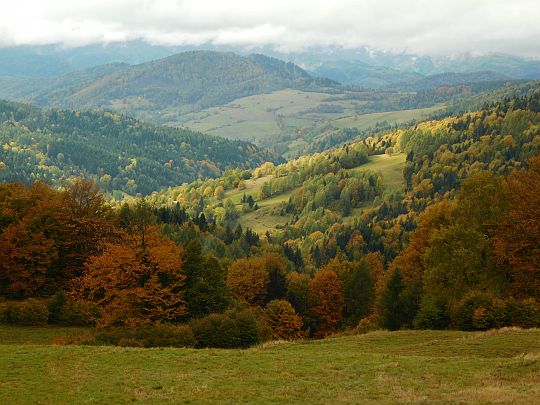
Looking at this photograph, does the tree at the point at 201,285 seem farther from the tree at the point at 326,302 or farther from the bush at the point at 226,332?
the tree at the point at 326,302

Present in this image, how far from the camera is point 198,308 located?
67875mm

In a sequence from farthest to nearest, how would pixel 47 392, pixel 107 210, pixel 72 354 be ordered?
pixel 107 210 < pixel 72 354 < pixel 47 392

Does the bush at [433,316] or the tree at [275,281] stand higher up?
the bush at [433,316]

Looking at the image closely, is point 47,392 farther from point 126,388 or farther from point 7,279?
point 7,279

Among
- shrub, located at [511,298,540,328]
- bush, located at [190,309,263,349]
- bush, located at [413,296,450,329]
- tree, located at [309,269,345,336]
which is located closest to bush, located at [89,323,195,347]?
bush, located at [190,309,263,349]

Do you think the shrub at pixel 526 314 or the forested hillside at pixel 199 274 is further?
the forested hillside at pixel 199 274

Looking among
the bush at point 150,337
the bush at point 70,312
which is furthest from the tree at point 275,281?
the bush at point 150,337

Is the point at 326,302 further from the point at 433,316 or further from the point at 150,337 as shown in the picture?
the point at 150,337

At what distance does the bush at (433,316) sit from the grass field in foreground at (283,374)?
11411 millimetres

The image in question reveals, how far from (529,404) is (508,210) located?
38.4m

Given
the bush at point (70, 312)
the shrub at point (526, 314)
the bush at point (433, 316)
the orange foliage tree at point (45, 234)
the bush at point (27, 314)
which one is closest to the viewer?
the shrub at point (526, 314)

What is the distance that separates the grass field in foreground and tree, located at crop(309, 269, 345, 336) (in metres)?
51.0

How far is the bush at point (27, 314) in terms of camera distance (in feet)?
201

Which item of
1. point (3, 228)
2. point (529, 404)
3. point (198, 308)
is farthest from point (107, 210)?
point (529, 404)
